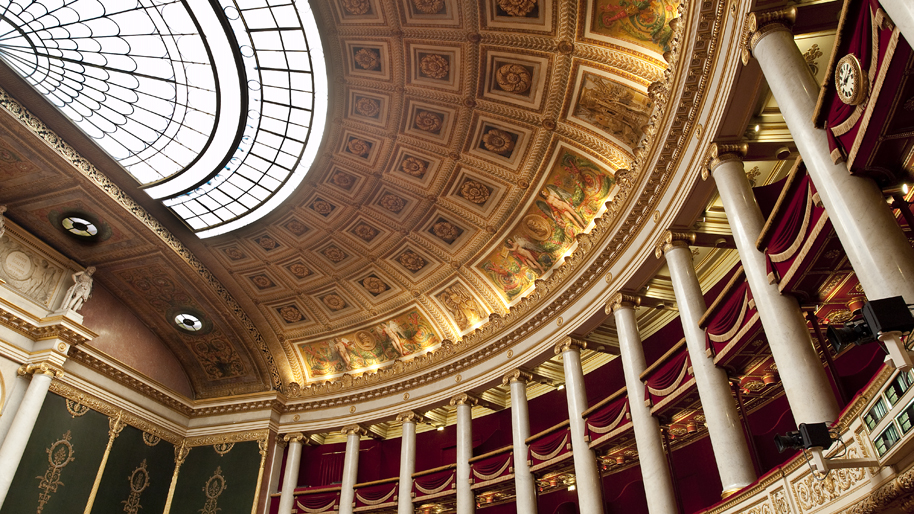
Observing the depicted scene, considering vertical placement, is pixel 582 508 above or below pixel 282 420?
below

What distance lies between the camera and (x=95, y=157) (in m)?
15.9

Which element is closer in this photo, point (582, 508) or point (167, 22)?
point (582, 508)

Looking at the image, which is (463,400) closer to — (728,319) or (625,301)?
(625,301)

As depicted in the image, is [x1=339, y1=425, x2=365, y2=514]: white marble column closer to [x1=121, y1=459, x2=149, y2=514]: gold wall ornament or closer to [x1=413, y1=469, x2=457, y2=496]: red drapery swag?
[x1=413, y1=469, x2=457, y2=496]: red drapery swag

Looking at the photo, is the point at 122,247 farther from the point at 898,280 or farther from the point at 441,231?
the point at 898,280

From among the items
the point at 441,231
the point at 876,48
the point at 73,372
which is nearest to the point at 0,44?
the point at 73,372

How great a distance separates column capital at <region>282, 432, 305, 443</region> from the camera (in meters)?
19.9

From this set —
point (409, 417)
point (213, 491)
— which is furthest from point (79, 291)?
point (409, 417)

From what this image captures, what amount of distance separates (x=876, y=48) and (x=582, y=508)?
10.0 metres

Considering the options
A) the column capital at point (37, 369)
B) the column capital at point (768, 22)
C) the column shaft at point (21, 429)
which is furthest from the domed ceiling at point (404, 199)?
the column shaft at point (21, 429)

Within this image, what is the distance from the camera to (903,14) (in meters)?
3.93

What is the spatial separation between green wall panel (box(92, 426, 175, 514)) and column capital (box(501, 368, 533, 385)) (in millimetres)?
12822

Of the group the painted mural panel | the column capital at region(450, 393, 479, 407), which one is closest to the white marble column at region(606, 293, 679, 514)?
the painted mural panel

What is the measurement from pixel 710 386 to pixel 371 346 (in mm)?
14085
